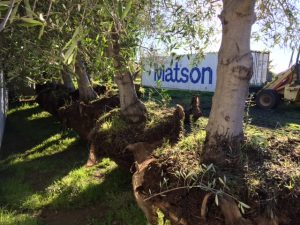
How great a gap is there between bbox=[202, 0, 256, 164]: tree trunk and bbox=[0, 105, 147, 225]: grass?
1.71 metres

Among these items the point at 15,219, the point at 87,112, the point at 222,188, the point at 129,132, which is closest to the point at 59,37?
A: the point at 222,188

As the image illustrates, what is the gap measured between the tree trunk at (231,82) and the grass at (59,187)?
1.71 m

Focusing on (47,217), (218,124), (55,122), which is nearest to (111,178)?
(47,217)

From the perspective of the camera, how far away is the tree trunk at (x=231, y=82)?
3.74 metres

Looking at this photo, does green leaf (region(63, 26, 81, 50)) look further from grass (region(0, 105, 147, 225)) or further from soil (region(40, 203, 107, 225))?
soil (region(40, 203, 107, 225))

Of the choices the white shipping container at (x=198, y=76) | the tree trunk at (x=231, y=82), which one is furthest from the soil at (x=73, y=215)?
the white shipping container at (x=198, y=76)

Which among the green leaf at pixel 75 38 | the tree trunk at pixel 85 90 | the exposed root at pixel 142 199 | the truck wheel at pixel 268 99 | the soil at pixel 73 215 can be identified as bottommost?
the soil at pixel 73 215

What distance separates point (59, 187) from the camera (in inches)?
258

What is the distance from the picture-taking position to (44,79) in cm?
604

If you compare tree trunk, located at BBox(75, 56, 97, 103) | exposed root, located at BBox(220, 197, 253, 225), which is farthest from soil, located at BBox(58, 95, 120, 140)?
exposed root, located at BBox(220, 197, 253, 225)

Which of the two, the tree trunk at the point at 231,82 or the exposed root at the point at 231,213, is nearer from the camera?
the exposed root at the point at 231,213

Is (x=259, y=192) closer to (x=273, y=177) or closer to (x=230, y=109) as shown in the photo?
(x=273, y=177)

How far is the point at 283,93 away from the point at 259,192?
1215 centimetres

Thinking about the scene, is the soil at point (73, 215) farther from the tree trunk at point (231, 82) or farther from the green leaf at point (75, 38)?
the green leaf at point (75, 38)
